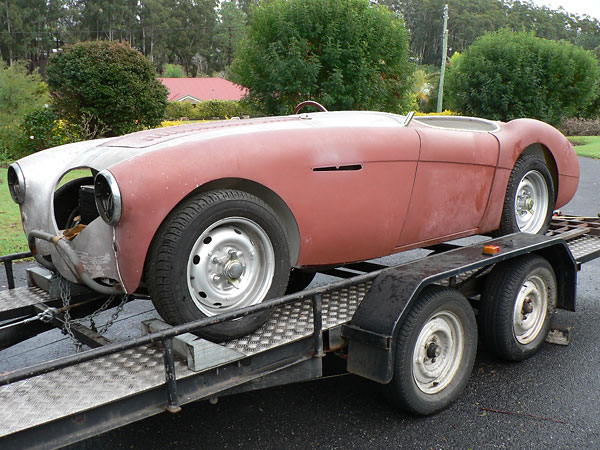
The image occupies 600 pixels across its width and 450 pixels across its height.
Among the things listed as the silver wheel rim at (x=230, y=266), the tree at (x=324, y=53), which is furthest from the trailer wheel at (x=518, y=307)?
the tree at (x=324, y=53)

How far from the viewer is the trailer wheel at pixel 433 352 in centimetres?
293

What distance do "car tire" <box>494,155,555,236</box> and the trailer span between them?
1.17ft

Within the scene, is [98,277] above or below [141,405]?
above

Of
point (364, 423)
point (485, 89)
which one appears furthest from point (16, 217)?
point (485, 89)

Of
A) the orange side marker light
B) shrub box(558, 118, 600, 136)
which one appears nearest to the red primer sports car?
the orange side marker light

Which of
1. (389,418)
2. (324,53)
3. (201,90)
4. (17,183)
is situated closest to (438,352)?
(389,418)

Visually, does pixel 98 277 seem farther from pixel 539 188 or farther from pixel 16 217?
pixel 16 217

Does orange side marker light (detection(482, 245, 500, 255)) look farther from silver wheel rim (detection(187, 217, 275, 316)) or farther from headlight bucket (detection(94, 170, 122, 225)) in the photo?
headlight bucket (detection(94, 170, 122, 225))

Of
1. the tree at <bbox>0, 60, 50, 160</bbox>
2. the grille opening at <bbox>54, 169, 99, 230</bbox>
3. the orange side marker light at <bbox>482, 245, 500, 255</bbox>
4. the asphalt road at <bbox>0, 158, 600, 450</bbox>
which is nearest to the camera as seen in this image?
the asphalt road at <bbox>0, 158, 600, 450</bbox>

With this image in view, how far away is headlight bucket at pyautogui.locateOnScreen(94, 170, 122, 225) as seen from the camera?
2.40 m

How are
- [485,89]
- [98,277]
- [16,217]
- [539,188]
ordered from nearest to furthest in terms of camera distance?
1. [98,277]
2. [539,188]
3. [16,217]
4. [485,89]

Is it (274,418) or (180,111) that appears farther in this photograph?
(180,111)

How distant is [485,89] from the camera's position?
20.6 metres

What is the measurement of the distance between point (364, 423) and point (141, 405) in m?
1.35
